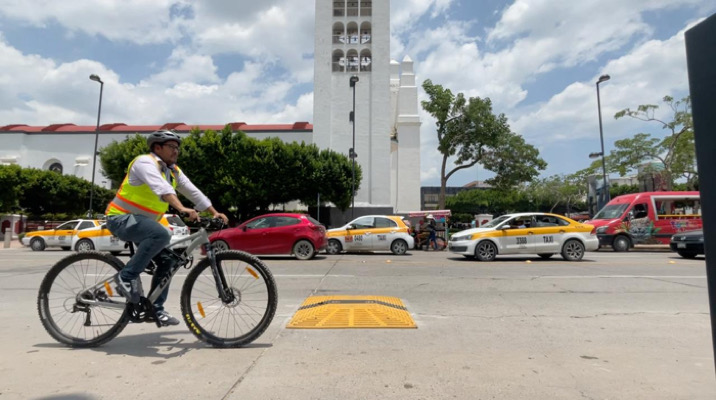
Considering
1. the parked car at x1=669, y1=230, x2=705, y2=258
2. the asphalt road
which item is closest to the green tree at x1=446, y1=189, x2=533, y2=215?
the parked car at x1=669, y1=230, x2=705, y2=258

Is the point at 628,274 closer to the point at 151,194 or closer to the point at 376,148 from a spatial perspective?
the point at 151,194

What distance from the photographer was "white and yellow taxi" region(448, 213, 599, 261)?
13.1m

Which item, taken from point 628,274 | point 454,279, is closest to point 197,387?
point 454,279

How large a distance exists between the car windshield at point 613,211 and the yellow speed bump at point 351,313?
1741cm

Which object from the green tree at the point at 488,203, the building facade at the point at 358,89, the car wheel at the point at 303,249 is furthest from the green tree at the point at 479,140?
the green tree at the point at 488,203

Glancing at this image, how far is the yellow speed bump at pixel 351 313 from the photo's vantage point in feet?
14.7

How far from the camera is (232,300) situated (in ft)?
11.7

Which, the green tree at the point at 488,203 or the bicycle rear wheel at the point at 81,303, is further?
the green tree at the point at 488,203

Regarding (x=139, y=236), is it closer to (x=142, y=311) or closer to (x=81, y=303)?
(x=142, y=311)

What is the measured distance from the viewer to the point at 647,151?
32281mm

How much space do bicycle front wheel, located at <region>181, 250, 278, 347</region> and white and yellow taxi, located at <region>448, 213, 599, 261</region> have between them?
1044 cm

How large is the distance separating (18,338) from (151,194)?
82.4 inches

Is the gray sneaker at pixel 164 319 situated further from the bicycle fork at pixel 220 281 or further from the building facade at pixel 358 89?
the building facade at pixel 358 89

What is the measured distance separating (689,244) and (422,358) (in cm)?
1475
